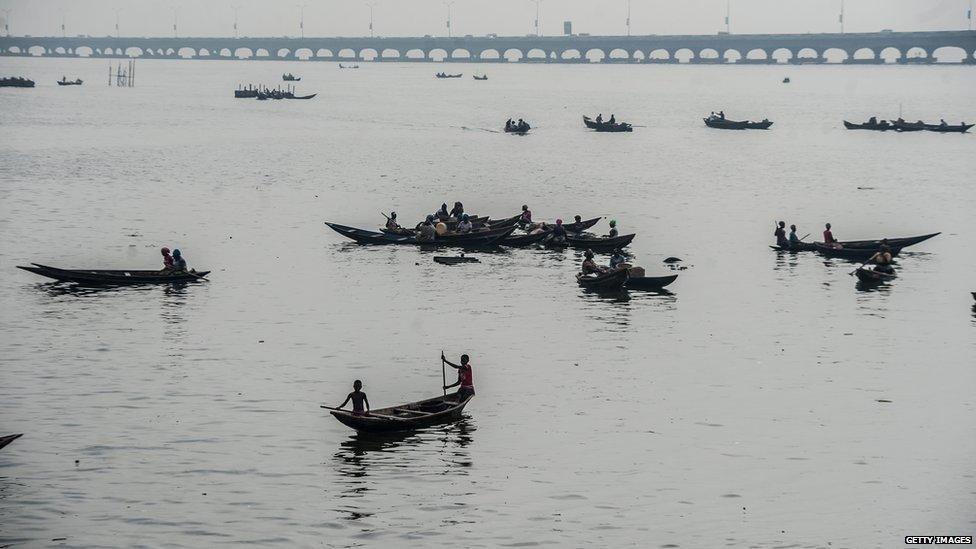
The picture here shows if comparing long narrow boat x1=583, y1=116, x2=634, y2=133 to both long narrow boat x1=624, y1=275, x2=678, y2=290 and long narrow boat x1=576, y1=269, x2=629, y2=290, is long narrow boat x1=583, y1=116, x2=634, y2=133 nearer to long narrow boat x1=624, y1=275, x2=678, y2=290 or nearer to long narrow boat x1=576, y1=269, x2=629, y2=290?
long narrow boat x1=624, y1=275, x2=678, y2=290

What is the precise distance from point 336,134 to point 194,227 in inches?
2744

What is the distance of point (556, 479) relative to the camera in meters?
24.8

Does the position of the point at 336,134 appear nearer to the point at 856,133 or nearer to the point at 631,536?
the point at 856,133

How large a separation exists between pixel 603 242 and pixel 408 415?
80.5 feet

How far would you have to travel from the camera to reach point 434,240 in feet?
168

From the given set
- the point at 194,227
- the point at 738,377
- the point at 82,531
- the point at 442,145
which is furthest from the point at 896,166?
the point at 82,531

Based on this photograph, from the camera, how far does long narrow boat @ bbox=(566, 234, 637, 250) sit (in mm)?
49781

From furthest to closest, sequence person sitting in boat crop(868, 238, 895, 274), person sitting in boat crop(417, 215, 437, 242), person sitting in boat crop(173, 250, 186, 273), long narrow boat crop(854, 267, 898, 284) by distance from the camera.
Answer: person sitting in boat crop(417, 215, 437, 242) < person sitting in boat crop(868, 238, 895, 274) < long narrow boat crop(854, 267, 898, 284) < person sitting in boat crop(173, 250, 186, 273)

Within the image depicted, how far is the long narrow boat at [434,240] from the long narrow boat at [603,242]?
108 inches

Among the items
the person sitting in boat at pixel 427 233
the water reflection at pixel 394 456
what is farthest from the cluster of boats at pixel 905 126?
the water reflection at pixel 394 456

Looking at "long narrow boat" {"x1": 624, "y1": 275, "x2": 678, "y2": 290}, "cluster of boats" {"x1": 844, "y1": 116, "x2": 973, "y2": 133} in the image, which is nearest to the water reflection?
"long narrow boat" {"x1": 624, "y1": 275, "x2": 678, "y2": 290}

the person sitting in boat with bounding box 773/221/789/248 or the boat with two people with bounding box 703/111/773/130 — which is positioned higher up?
the boat with two people with bounding box 703/111/773/130

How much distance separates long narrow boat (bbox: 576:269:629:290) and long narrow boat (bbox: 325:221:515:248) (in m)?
8.42

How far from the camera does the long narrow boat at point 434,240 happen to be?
50.9 m
